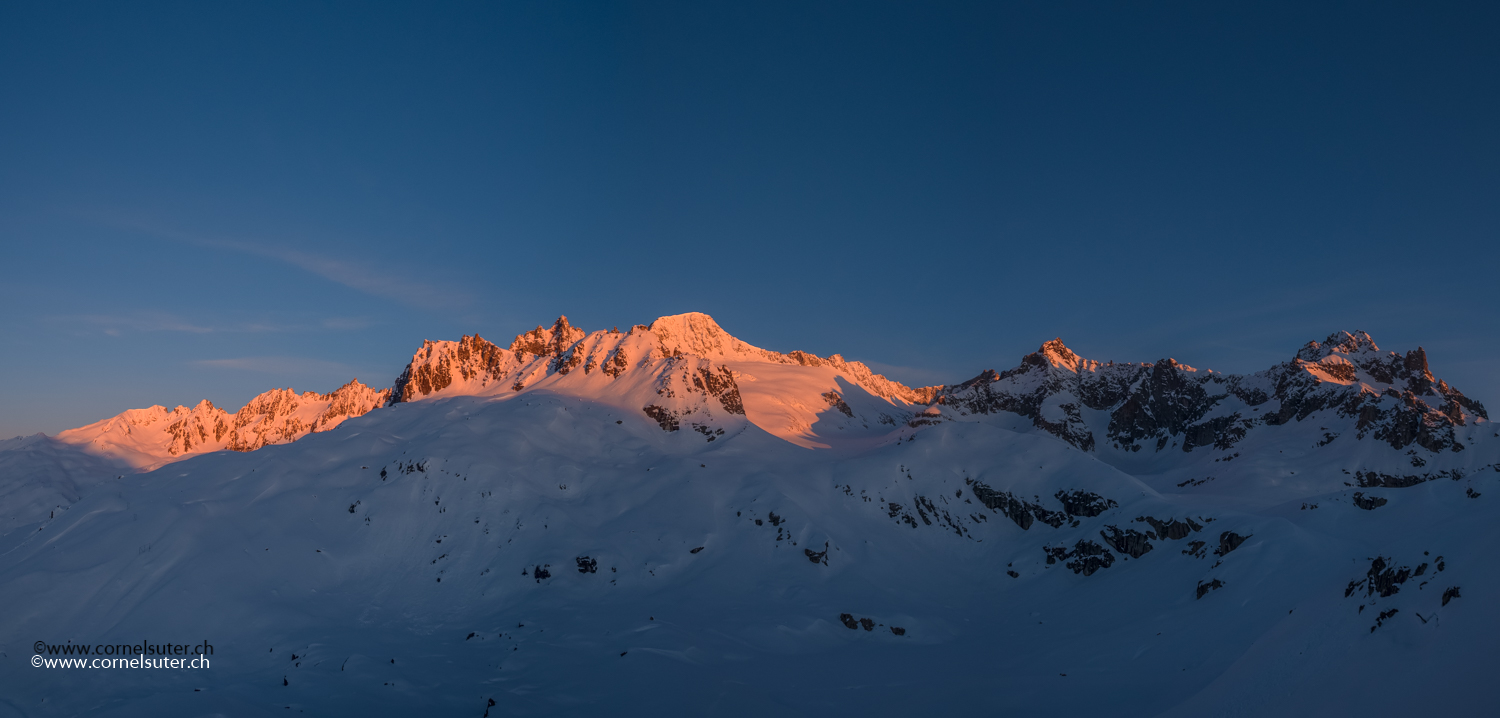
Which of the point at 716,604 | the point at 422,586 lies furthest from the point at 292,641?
the point at 716,604

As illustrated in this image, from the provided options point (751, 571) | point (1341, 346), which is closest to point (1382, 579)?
point (751, 571)

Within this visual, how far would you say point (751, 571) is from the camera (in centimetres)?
9025

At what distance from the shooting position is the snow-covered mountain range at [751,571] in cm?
4981

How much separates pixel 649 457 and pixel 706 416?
74.5ft

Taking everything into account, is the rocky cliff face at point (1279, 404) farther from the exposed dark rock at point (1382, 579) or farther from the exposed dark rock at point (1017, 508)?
the exposed dark rock at point (1382, 579)

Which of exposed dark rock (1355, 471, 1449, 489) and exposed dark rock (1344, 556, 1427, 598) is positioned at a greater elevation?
exposed dark rock (1355, 471, 1449, 489)

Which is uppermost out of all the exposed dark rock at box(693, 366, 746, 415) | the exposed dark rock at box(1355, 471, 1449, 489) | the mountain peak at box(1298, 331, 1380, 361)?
the mountain peak at box(1298, 331, 1380, 361)

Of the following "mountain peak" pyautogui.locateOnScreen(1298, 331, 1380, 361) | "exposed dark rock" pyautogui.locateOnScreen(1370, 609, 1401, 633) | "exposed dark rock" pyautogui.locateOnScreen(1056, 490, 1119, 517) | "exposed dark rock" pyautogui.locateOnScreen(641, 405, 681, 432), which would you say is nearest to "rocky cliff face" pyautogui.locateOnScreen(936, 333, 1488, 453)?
"mountain peak" pyautogui.locateOnScreen(1298, 331, 1380, 361)

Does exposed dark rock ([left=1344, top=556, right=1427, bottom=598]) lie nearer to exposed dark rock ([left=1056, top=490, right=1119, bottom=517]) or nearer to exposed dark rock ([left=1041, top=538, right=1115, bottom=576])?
exposed dark rock ([left=1041, top=538, right=1115, bottom=576])

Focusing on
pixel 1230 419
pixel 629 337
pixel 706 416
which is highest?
pixel 629 337

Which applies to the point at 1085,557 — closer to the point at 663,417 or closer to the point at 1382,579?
the point at 1382,579

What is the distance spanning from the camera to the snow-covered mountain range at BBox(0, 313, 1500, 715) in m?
49.8

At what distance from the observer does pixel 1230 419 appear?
170750 mm

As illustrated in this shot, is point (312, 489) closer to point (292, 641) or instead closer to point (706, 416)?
point (292, 641)
